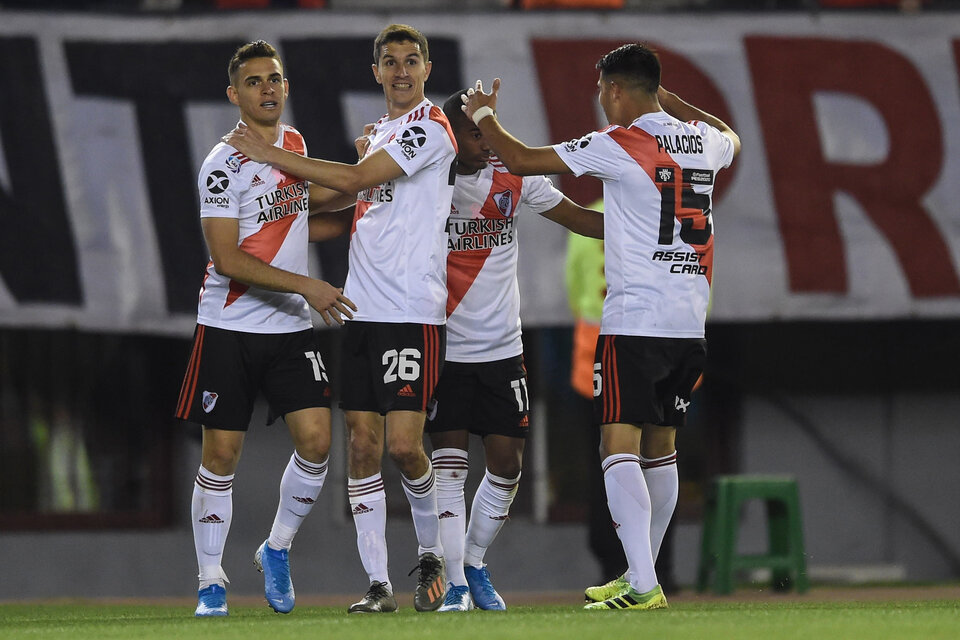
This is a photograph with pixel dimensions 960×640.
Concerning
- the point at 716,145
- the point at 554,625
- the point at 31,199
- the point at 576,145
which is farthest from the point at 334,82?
the point at 554,625

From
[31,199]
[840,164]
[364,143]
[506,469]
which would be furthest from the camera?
[840,164]

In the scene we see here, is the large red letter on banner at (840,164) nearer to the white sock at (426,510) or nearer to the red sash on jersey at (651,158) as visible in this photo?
the red sash on jersey at (651,158)

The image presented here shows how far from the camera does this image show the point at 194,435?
11273mm

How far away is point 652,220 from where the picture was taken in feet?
22.2

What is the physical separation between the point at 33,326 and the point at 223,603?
4114 mm

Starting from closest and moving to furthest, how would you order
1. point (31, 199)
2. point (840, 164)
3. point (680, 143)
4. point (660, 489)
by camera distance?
point (680, 143) → point (660, 489) → point (31, 199) → point (840, 164)

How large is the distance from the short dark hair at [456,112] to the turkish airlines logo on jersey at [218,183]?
1020 millimetres

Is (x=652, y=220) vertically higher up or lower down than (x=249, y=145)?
lower down

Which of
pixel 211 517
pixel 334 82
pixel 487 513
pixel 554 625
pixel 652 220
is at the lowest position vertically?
pixel 554 625

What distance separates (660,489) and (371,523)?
4.12 feet

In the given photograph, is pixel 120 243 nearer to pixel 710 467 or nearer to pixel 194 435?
pixel 194 435

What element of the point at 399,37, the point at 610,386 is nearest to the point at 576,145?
the point at 399,37

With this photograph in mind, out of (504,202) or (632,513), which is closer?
(632,513)

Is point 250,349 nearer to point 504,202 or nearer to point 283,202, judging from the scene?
point 283,202
